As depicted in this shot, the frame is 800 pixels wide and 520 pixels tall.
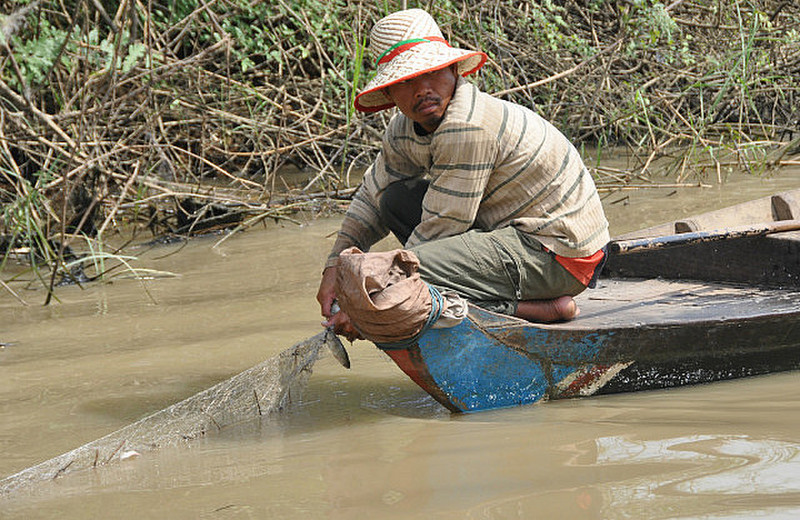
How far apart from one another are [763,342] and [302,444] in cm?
144

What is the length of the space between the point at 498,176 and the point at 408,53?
1.41 ft

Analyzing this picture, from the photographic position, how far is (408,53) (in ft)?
9.23

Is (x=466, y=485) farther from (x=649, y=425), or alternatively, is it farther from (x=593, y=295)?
(x=593, y=295)

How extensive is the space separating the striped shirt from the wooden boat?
0.21 meters

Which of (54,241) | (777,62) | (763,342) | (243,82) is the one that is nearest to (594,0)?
(777,62)

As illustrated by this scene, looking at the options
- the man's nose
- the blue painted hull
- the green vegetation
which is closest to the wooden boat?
the blue painted hull

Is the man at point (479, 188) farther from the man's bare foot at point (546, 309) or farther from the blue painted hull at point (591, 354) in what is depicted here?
the blue painted hull at point (591, 354)

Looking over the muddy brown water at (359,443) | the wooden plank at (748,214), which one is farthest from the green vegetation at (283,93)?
the wooden plank at (748,214)

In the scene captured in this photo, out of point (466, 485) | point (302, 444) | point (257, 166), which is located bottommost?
point (257, 166)

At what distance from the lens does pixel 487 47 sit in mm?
7348

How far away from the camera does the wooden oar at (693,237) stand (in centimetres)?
308

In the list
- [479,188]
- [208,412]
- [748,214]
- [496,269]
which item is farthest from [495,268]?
[748,214]

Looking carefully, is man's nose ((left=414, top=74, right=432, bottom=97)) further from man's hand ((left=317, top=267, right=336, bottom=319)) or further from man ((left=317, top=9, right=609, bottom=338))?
man's hand ((left=317, top=267, right=336, bottom=319))

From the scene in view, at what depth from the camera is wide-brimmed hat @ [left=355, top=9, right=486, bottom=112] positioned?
9.10ft
